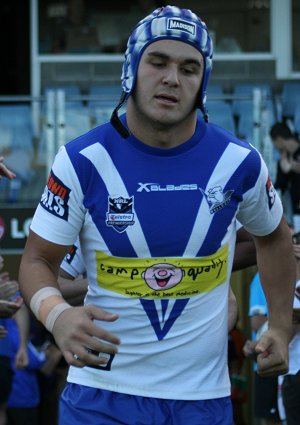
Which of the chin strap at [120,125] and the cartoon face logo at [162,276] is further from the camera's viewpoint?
the chin strap at [120,125]

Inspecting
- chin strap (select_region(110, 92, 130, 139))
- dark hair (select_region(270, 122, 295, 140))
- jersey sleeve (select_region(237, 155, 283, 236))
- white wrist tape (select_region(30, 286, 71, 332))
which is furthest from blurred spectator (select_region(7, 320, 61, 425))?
white wrist tape (select_region(30, 286, 71, 332))

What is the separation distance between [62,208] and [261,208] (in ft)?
2.75

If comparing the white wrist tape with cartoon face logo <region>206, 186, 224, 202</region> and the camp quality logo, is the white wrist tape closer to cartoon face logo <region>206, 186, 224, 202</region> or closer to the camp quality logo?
cartoon face logo <region>206, 186, 224, 202</region>

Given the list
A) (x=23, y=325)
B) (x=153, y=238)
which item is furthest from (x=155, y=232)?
(x=23, y=325)

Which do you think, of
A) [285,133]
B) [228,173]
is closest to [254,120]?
[285,133]

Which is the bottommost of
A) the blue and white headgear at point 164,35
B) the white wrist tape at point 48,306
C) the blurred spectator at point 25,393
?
the blurred spectator at point 25,393

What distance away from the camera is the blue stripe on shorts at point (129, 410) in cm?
441

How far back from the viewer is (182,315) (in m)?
4.44

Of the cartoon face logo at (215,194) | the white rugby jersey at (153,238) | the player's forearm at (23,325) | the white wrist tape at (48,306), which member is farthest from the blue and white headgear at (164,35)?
the player's forearm at (23,325)

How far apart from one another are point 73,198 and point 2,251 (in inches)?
287

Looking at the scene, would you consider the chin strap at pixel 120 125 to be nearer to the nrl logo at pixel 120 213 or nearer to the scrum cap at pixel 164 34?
the scrum cap at pixel 164 34

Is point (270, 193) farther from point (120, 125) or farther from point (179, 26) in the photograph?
point (179, 26)

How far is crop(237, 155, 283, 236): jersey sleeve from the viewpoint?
4.58 metres

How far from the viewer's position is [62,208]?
14.3 feet
